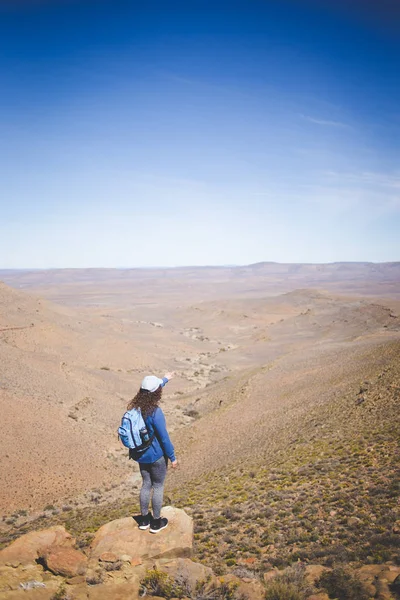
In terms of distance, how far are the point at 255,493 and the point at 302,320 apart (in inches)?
2444

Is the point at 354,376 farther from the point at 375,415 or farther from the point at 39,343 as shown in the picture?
the point at 39,343

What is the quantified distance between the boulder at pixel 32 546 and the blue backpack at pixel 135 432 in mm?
2444

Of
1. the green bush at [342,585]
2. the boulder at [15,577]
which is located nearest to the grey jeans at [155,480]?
the boulder at [15,577]

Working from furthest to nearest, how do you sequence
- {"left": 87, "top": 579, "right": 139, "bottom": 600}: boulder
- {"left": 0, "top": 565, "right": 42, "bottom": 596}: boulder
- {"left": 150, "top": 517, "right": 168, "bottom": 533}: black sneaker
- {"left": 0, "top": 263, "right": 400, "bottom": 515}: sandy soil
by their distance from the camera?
1. {"left": 0, "top": 263, "right": 400, "bottom": 515}: sandy soil
2. {"left": 150, "top": 517, "right": 168, "bottom": 533}: black sneaker
3. {"left": 0, "top": 565, "right": 42, "bottom": 596}: boulder
4. {"left": 87, "top": 579, "right": 139, "bottom": 600}: boulder

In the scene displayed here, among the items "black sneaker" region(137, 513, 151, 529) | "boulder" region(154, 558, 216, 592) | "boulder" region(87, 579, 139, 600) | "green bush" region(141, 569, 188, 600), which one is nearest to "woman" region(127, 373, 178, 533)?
"black sneaker" region(137, 513, 151, 529)

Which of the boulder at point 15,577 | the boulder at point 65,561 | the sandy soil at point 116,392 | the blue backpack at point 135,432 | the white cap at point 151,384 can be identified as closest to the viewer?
the boulder at point 15,577

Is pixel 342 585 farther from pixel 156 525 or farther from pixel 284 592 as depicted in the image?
pixel 156 525

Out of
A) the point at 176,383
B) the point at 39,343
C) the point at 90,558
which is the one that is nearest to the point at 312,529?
the point at 90,558

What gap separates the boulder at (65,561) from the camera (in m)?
5.28

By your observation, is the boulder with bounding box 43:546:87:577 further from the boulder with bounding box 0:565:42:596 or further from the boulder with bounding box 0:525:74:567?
the boulder with bounding box 0:525:74:567

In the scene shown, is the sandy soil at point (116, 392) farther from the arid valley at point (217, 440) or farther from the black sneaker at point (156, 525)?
the black sneaker at point (156, 525)

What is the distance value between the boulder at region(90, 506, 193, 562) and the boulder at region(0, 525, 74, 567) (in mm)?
836

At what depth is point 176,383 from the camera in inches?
1474

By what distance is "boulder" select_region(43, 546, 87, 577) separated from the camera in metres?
5.28
